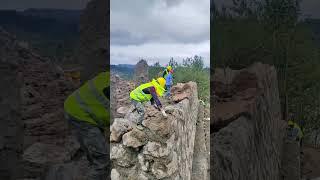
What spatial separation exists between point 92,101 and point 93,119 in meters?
0.18

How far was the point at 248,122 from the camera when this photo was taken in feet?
A: 5.99

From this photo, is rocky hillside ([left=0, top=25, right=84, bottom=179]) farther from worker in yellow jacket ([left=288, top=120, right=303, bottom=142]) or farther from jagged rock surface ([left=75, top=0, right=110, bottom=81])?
worker in yellow jacket ([left=288, top=120, right=303, bottom=142])

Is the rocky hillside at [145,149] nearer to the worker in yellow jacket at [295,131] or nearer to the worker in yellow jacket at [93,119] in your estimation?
the worker in yellow jacket at [93,119]

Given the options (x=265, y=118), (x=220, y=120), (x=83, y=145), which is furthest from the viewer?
(x=83, y=145)

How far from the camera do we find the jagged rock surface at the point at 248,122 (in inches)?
67.0

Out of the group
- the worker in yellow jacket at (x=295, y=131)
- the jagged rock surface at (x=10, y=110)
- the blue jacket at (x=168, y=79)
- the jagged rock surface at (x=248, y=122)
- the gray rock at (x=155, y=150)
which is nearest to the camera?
the jagged rock surface at (x=248, y=122)

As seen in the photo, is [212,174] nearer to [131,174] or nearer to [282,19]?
[282,19]

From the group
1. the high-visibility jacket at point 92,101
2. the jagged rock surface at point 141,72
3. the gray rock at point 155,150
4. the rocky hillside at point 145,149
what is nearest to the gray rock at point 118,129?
the rocky hillside at point 145,149

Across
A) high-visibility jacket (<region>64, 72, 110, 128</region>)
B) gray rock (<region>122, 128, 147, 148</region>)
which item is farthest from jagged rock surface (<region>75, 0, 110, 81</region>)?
gray rock (<region>122, 128, 147, 148</region>)

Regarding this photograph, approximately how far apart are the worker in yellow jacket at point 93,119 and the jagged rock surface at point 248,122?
772mm

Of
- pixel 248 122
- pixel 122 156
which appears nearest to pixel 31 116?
pixel 248 122

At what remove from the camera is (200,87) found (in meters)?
22.9

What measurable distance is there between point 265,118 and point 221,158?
505mm

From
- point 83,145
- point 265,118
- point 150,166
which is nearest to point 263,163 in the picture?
point 265,118
